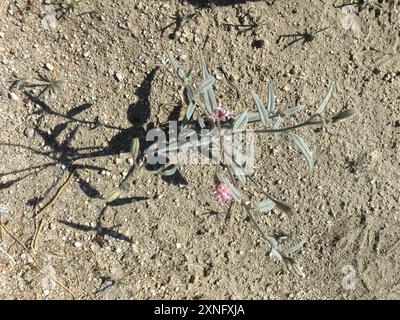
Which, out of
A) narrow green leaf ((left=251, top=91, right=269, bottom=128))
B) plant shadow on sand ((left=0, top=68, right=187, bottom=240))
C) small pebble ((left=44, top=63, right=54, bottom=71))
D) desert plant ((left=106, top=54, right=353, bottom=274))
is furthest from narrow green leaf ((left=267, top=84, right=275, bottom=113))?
small pebble ((left=44, top=63, right=54, bottom=71))

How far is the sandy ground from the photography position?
10.3ft

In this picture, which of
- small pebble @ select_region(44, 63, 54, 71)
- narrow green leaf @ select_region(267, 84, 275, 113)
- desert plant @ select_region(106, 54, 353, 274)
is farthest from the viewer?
small pebble @ select_region(44, 63, 54, 71)

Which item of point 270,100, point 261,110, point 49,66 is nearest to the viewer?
point 261,110

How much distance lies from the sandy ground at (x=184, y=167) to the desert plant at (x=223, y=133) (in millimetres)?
138

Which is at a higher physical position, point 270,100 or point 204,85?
point 204,85

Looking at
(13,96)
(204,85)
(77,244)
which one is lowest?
(77,244)

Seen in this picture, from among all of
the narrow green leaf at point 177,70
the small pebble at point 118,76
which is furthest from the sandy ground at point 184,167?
the narrow green leaf at point 177,70

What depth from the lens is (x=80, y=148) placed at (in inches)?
125

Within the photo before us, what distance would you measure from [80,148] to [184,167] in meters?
0.70

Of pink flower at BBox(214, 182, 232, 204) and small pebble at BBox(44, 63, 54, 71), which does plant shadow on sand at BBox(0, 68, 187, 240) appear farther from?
pink flower at BBox(214, 182, 232, 204)

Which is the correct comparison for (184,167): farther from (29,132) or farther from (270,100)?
(29,132)

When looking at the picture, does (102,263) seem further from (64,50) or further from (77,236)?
(64,50)

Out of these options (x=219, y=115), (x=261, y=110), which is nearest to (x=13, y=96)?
(x=219, y=115)

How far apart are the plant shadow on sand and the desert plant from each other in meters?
0.17
